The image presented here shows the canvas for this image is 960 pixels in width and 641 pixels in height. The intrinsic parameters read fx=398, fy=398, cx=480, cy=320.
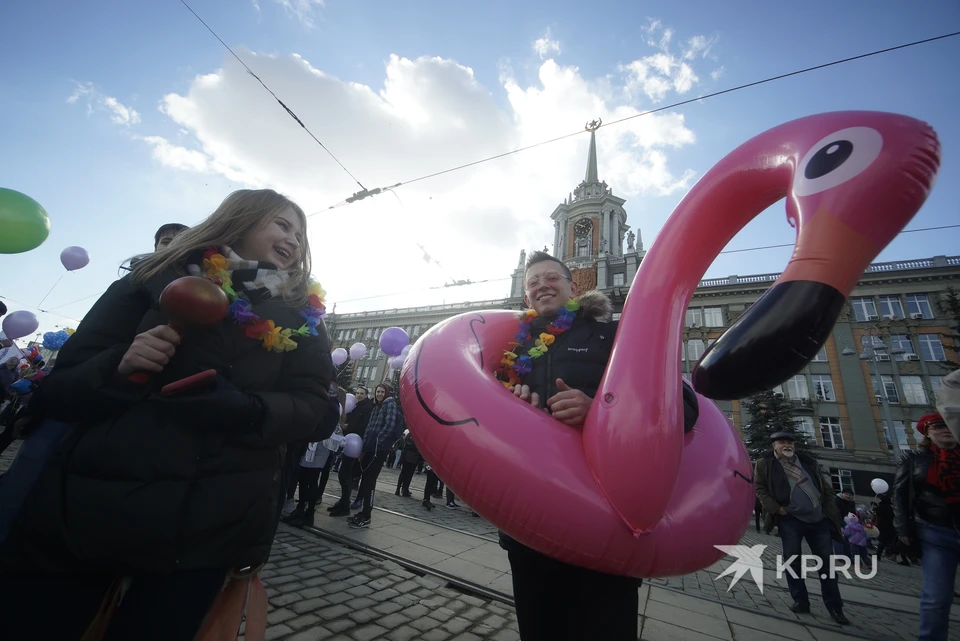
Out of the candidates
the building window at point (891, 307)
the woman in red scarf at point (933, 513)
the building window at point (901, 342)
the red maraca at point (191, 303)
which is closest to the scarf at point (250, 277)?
the red maraca at point (191, 303)

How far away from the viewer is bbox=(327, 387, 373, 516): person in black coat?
6.06 meters

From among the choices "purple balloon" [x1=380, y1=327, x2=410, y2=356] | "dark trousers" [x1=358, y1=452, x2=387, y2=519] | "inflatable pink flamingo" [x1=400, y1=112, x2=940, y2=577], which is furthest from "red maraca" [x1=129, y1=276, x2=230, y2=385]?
"purple balloon" [x1=380, y1=327, x2=410, y2=356]

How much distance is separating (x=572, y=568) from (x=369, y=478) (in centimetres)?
483

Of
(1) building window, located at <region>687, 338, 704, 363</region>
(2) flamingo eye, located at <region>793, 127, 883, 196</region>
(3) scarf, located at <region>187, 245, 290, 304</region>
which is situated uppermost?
(1) building window, located at <region>687, 338, 704, 363</region>

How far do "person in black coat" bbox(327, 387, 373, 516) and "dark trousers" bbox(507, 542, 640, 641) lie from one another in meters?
5.02

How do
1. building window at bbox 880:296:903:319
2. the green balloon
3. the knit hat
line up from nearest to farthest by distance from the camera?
the knit hat < the green balloon < building window at bbox 880:296:903:319

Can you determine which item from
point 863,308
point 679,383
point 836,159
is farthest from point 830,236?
point 863,308

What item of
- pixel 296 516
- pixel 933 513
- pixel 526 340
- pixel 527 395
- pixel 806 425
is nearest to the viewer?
pixel 527 395

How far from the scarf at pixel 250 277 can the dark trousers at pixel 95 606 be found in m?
0.98

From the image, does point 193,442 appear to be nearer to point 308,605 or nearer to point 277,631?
point 277,631

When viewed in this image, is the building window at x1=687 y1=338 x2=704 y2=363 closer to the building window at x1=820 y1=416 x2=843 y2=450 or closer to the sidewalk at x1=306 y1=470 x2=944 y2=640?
the building window at x1=820 y1=416 x2=843 y2=450

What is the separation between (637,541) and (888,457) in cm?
3142

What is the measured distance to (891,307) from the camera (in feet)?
82.3

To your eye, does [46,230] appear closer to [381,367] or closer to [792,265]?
[792,265]
